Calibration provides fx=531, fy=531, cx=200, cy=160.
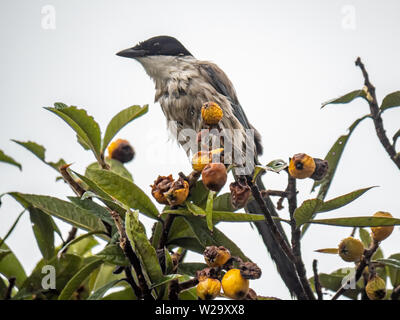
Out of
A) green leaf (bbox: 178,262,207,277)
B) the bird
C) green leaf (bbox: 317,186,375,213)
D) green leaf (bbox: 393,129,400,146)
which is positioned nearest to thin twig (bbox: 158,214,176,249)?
green leaf (bbox: 178,262,207,277)

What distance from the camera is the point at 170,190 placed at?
1.82 metres

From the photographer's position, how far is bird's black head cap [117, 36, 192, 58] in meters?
4.09

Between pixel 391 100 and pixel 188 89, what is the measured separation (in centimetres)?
183

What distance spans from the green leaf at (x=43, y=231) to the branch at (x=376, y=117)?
4.76ft

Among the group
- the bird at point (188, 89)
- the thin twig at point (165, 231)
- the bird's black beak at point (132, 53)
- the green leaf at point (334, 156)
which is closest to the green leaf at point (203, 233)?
the thin twig at point (165, 231)

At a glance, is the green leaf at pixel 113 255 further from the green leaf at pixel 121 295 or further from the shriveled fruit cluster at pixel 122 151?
the shriveled fruit cluster at pixel 122 151

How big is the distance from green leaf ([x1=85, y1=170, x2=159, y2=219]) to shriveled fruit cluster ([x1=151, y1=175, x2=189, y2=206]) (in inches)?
5.0

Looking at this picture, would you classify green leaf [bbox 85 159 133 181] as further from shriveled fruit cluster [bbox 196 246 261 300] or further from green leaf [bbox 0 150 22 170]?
shriveled fruit cluster [bbox 196 246 261 300]

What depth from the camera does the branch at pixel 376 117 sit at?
2.14 m

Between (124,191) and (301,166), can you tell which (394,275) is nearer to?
(301,166)

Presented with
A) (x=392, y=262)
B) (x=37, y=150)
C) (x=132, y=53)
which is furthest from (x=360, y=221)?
(x=132, y=53)

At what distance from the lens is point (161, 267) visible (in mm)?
1833

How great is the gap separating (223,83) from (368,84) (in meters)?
1.93
